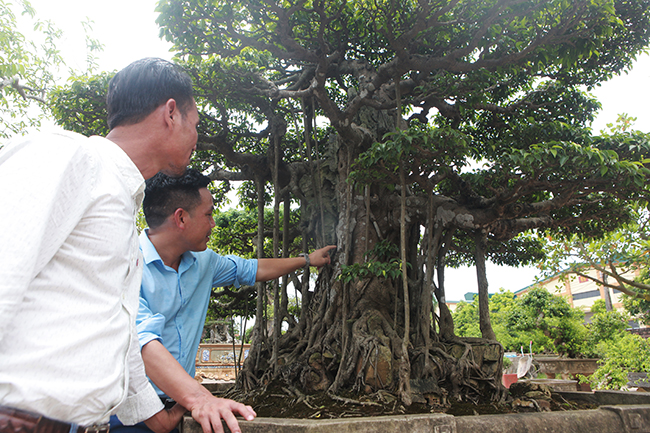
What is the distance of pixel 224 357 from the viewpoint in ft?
44.0

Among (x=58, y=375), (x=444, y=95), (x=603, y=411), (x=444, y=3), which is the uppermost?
(x=444, y=3)

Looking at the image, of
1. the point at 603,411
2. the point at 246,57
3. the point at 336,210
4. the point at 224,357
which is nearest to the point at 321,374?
the point at 336,210

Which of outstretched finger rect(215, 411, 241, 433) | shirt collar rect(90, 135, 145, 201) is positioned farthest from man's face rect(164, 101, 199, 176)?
outstretched finger rect(215, 411, 241, 433)

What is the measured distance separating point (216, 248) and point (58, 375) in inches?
284

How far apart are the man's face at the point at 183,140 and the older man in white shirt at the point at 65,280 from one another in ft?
0.65

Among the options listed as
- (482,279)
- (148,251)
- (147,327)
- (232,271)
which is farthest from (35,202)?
(482,279)

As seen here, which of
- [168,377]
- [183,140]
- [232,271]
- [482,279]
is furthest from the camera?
[482,279]

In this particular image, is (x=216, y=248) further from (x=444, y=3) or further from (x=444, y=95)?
(x=444, y=3)

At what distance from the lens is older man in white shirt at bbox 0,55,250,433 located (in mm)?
623

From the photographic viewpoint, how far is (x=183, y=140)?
3.55 ft

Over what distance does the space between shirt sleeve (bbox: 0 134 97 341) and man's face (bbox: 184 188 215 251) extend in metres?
1.05

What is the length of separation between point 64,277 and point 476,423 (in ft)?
6.41

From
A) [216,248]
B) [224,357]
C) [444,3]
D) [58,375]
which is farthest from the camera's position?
[224,357]

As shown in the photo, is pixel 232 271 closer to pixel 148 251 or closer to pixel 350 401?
pixel 148 251
